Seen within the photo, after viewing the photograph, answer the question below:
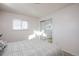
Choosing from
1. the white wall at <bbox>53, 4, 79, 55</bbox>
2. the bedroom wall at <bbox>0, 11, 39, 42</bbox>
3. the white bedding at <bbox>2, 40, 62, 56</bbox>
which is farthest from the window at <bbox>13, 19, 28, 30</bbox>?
the white wall at <bbox>53, 4, 79, 55</bbox>

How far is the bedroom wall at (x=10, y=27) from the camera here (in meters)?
1.50

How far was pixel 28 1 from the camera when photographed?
4.84 ft

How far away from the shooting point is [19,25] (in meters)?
1.59

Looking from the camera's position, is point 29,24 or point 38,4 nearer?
point 38,4

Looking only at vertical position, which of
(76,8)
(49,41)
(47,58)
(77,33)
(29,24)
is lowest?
(47,58)

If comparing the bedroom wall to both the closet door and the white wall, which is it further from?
the white wall

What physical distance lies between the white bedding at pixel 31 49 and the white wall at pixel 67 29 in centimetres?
21

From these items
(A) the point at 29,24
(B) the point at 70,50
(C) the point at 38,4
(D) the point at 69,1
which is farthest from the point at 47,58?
(D) the point at 69,1

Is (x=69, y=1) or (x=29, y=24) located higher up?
(x=69, y=1)

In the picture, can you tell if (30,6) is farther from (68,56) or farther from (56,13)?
(68,56)

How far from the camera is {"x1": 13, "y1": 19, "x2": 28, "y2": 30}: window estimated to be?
5.13 feet

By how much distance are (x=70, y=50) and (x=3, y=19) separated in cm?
144

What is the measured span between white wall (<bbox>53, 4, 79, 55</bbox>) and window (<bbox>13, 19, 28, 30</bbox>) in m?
0.59

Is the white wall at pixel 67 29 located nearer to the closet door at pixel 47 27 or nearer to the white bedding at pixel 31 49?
the closet door at pixel 47 27
